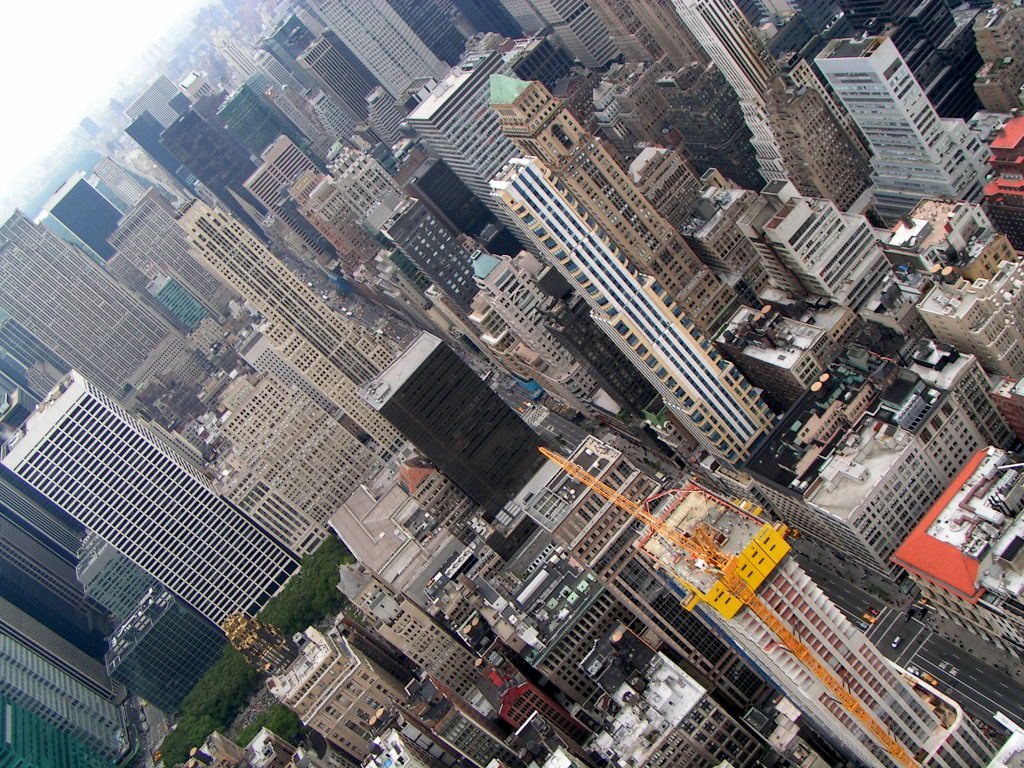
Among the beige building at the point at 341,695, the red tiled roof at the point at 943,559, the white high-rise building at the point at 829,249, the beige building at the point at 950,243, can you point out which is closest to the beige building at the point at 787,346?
the white high-rise building at the point at 829,249

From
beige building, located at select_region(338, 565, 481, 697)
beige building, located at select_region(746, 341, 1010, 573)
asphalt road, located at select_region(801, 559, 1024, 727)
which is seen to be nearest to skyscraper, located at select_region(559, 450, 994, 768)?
asphalt road, located at select_region(801, 559, 1024, 727)

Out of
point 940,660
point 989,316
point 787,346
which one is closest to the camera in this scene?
point 940,660

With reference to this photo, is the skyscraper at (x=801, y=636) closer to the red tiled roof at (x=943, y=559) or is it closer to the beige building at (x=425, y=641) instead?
the red tiled roof at (x=943, y=559)

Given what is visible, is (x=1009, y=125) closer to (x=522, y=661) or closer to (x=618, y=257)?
(x=618, y=257)

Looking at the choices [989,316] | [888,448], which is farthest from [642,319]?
[989,316]

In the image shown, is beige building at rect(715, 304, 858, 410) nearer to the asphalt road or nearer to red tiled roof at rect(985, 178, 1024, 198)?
red tiled roof at rect(985, 178, 1024, 198)

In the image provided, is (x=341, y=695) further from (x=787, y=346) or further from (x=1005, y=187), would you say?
(x=1005, y=187)

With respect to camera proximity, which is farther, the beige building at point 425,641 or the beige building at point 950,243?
the beige building at point 425,641
